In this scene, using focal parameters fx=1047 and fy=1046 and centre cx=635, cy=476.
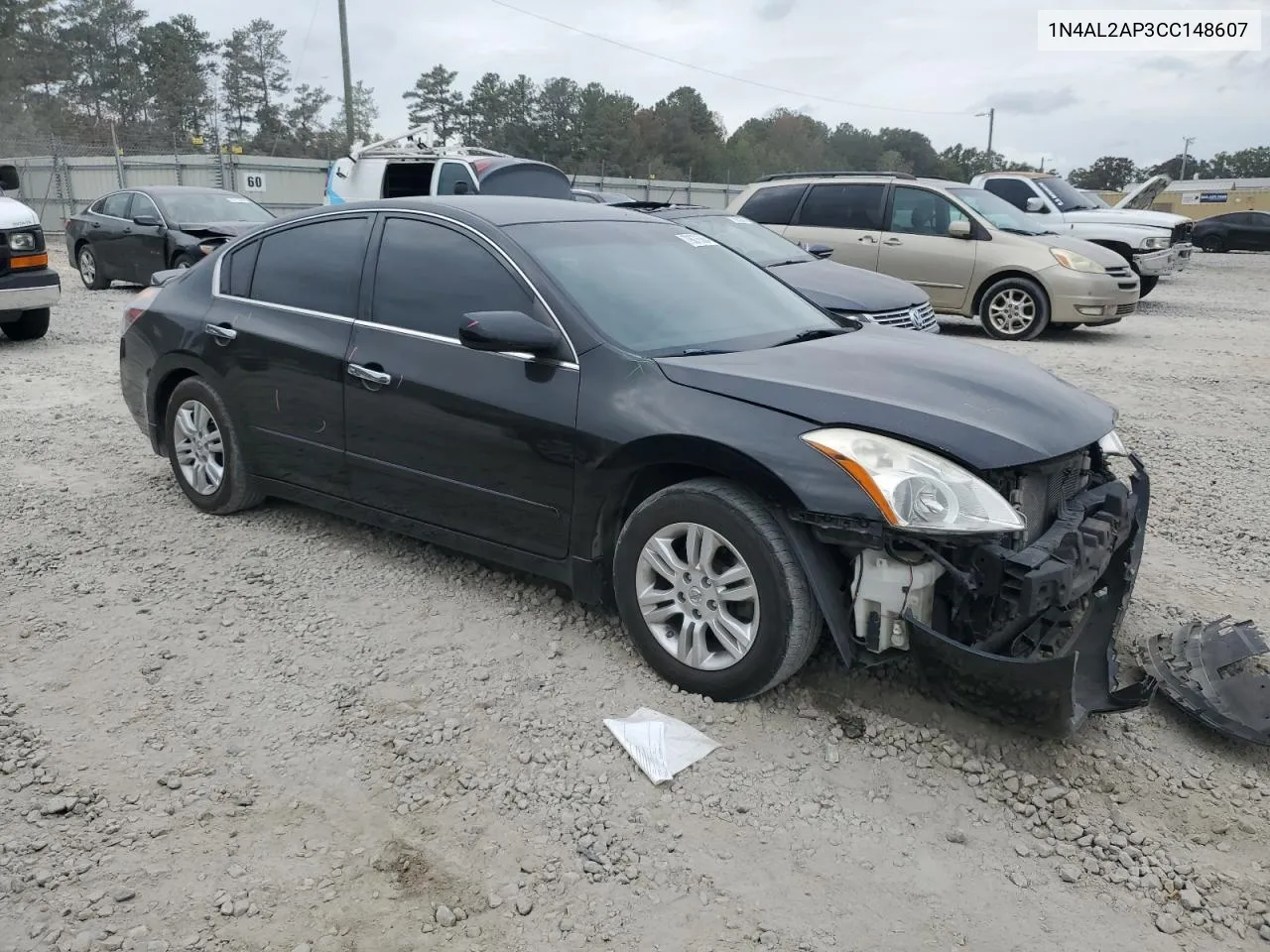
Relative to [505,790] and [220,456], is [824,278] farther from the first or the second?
[505,790]

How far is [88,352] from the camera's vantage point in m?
10.1

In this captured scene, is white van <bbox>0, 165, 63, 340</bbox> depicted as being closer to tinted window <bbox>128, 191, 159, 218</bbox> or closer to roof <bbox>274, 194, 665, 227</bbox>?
tinted window <bbox>128, 191, 159, 218</bbox>

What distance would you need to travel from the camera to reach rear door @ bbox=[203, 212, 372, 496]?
4.43 m

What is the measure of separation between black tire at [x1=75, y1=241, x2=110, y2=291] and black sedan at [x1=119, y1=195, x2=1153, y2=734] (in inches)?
461

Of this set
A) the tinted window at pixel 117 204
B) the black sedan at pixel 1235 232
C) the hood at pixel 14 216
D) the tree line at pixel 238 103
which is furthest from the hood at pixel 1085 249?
the tree line at pixel 238 103

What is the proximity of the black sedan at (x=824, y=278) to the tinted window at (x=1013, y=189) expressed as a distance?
28.4 feet

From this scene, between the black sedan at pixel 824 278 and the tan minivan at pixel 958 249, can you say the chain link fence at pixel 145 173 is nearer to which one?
the tan minivan at pixel 958 249

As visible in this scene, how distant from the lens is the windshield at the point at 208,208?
14.1 metres

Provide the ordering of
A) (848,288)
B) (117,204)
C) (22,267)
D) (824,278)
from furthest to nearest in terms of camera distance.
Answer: (117,204), (22,267), (824,278), (848,288)

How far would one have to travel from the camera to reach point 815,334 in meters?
4.20

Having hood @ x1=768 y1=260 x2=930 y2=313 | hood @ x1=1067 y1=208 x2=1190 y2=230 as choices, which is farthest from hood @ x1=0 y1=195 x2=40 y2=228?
hood @ x1=1067 y1=208 x2=1190 y2=230

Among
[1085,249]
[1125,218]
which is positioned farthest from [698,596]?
[1125,218]

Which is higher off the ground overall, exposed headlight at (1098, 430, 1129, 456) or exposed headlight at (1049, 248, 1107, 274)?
exposed headlight at (1049, 248, 1107, 274)

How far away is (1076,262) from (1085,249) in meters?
0.44
